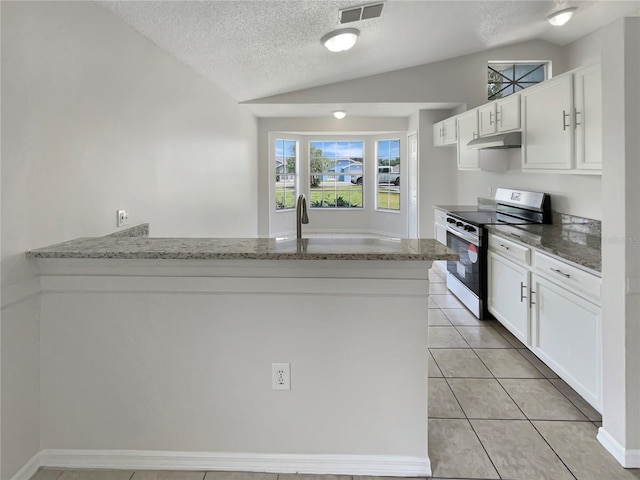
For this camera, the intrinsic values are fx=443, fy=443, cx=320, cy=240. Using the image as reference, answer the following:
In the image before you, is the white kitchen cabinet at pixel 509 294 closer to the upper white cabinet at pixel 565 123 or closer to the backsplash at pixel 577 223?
the backsplash at pixel 577 223

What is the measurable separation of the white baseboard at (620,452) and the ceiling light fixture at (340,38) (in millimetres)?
3195

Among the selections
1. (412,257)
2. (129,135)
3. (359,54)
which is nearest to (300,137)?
(359,54)

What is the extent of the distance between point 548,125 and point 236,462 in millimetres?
3081

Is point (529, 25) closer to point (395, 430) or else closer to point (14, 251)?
point (395, 430)

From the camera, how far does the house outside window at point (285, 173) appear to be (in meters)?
8.27

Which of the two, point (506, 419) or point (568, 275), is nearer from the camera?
point (506, 419)

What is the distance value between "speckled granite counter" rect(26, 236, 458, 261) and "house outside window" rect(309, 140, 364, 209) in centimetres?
705

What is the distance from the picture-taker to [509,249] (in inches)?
132

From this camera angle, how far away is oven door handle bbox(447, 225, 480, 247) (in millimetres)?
3916

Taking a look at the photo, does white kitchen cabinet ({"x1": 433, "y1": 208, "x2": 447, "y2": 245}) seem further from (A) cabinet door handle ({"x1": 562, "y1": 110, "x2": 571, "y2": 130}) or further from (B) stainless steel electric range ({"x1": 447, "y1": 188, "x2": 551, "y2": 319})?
(A) cabinet door handle ({"x1": 562, "y1": 110, "x2": 571, "y2": 130})

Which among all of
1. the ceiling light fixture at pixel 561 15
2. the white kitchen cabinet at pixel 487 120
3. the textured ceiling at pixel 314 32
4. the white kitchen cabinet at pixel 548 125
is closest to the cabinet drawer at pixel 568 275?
the white kitchen cabinet at pixel 548 125

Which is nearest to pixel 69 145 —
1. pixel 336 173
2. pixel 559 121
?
pixel 559 121

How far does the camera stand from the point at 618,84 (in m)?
1.95

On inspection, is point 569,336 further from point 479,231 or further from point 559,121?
point 559,121
